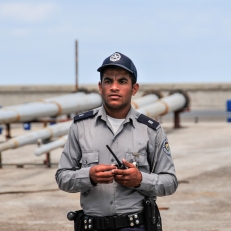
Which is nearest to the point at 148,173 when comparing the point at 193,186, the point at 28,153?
the point at 193,186

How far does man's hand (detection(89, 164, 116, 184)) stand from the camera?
3967mm

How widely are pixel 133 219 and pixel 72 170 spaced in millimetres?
529

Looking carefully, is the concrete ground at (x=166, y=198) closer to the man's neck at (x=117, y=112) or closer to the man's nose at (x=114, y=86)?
the man's neck at (x=117, y=112)

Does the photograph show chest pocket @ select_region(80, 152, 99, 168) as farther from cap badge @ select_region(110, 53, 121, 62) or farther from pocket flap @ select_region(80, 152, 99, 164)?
cap badge @ select_region(110, 53, 121, 62)

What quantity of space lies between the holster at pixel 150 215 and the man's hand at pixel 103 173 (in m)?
0.43

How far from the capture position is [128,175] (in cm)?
400

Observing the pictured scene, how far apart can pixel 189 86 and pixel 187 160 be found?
18.5m

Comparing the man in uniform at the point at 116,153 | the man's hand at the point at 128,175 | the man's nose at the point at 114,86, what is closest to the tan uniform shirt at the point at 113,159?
the man in uniform at the point at 116,153

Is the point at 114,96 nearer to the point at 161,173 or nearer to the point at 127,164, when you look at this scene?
the point at 127,164

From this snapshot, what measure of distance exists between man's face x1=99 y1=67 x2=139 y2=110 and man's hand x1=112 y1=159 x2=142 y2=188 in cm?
49

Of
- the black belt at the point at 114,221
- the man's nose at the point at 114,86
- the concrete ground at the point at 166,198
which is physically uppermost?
the man's nose at the point at 114,86

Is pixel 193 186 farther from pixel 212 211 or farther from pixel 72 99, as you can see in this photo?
pixel 72 99

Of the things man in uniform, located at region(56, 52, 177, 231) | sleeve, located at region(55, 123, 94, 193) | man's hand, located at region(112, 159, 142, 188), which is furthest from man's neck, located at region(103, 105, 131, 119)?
man's hand, located at region(112, 159, 142, 188)

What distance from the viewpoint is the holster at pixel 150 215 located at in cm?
432
